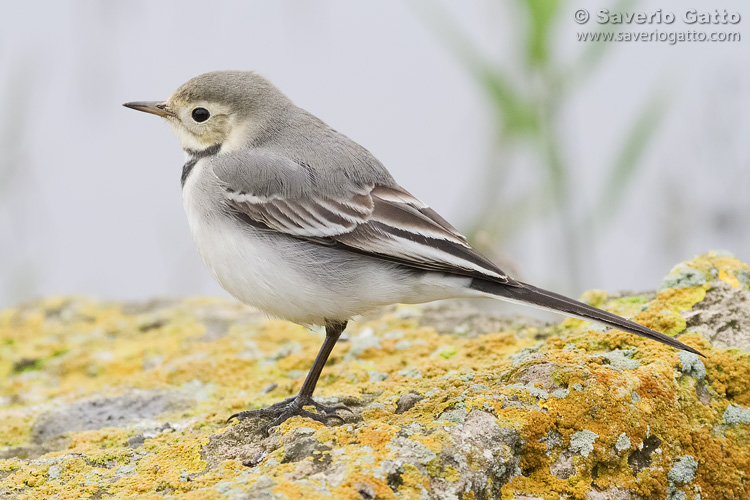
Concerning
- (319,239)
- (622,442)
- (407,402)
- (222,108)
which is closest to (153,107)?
(222,108)

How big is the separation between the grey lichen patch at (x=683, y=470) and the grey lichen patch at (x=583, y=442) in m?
0.38

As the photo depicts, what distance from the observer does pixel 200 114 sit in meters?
5.46

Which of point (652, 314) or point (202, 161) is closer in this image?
point (652, 314)

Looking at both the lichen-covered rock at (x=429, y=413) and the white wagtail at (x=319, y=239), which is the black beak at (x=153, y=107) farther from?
the lichen-covered rock at (x=429, y=413)

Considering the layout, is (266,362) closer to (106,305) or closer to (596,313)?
(106,305)

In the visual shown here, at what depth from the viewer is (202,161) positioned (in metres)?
5.29

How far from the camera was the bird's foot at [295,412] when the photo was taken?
418cm

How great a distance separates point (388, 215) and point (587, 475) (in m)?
1.82

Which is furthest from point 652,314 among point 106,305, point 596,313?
point 106,305

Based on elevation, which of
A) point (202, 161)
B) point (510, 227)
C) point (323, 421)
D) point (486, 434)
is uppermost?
point (510, 227)

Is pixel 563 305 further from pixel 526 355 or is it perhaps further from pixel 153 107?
pixel 153 107

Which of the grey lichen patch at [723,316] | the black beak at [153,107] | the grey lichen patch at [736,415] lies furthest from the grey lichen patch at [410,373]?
the black beak at [153,107]

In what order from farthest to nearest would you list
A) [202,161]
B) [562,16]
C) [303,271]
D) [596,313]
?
[562,16]
[202,161]
[303,271]
[596,313]

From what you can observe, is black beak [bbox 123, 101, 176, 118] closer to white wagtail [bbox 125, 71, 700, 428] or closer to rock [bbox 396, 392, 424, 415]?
white wagtail [bbox 125, 71, 700, 428]
